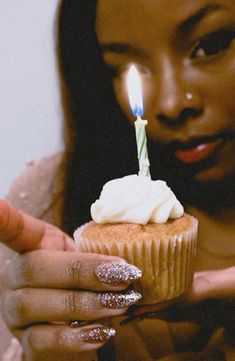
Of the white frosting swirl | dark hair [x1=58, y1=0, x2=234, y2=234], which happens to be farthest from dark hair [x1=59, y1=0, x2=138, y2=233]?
the white frosting swirl

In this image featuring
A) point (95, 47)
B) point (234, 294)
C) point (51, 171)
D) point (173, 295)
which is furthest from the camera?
point (51, 171)

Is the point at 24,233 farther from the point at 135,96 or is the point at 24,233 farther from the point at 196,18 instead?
the point at 196,18

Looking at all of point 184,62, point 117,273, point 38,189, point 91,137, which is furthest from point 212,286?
point 38,189

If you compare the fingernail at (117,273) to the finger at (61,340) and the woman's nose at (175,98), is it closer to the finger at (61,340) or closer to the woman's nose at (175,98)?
the finger at (61,340)

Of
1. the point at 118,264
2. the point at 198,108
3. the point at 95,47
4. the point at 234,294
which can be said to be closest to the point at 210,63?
the point at 198,108

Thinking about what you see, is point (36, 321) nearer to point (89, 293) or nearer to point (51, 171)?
Answer: point (89, 293)

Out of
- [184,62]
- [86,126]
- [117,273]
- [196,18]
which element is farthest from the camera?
[86,126]

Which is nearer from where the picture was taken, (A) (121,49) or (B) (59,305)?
(B) (59,305)
